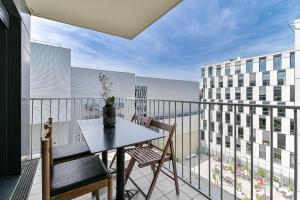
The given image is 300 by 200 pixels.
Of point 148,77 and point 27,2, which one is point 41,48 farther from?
point 148,77

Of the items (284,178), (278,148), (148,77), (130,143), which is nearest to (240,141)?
(278,148)

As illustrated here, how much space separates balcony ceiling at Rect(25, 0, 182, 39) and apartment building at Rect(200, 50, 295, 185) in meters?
11.3

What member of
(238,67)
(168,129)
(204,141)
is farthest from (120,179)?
(238,67)

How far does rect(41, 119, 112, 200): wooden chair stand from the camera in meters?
1.04

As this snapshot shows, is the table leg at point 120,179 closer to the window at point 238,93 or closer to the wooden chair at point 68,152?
the wooden chair at point 68,152

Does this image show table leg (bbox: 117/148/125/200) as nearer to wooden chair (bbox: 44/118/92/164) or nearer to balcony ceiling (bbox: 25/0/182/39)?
wooden chair (bbox: 44/118/92/164)

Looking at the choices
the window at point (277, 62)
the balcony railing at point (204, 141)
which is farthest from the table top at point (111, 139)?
the window at point (277, 62)

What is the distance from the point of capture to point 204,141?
716 inches

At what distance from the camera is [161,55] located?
1556 cm

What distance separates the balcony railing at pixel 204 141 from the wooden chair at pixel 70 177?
116 cm

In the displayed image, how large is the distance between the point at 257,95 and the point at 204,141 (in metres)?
7.64

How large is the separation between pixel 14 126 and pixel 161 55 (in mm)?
14585

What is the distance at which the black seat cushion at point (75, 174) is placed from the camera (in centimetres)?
116

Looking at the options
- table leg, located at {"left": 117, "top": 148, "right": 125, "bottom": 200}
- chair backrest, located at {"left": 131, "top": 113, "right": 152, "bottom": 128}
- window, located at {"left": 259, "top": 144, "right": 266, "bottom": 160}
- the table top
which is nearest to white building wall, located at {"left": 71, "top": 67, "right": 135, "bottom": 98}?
chair backrest, located at {"left": 131, "top": 113, "right": 152, "bottom": 128}
